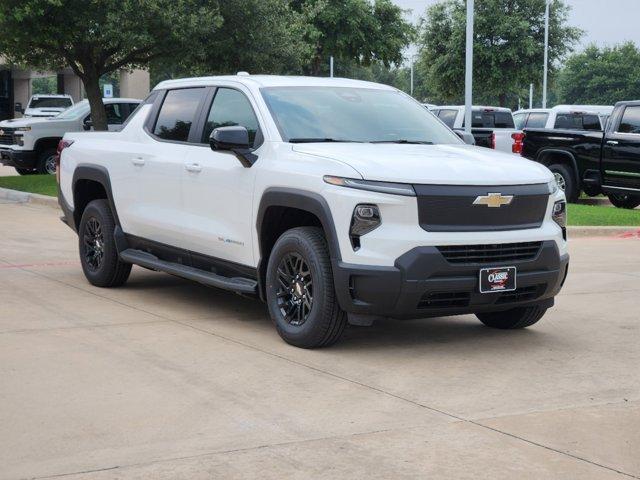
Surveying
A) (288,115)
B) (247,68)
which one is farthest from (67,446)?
(247,68)

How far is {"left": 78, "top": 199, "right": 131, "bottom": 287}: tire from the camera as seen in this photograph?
9.43m

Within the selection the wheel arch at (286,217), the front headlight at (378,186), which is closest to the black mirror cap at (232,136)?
the wheel arch at (286,217)

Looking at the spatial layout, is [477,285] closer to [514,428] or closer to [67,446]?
[514,428]

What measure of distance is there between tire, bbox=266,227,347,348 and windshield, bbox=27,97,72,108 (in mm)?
33406

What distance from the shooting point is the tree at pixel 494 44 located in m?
48.0

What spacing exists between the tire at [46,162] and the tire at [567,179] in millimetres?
11183

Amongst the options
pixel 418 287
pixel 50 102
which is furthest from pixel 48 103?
pixel 418 287

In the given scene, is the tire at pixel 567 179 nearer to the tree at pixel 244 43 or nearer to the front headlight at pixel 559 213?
the tree at pixel 244 43

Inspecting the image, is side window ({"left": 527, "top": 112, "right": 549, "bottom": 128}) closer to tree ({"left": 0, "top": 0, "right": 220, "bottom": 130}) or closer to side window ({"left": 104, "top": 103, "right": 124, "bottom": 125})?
tree ({"left": 0, "top": 0, "right": 220, "bottom": 130})

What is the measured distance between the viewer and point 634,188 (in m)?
18.0

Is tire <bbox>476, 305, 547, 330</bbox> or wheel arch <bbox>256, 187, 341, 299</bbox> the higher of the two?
wheel arch <bbox>256, 187, 341, 299</bbox>

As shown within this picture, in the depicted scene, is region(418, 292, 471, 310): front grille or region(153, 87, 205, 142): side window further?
region(153, 87, 205, 142): side window

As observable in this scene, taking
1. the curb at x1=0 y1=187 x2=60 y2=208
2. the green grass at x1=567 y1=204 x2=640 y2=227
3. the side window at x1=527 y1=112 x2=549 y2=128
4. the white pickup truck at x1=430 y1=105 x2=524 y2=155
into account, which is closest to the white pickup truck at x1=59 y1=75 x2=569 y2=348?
the green grass at x1=567 y1=204 x2=640 y2=227

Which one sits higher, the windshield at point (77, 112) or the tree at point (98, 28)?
the tree at point (98, 28)
